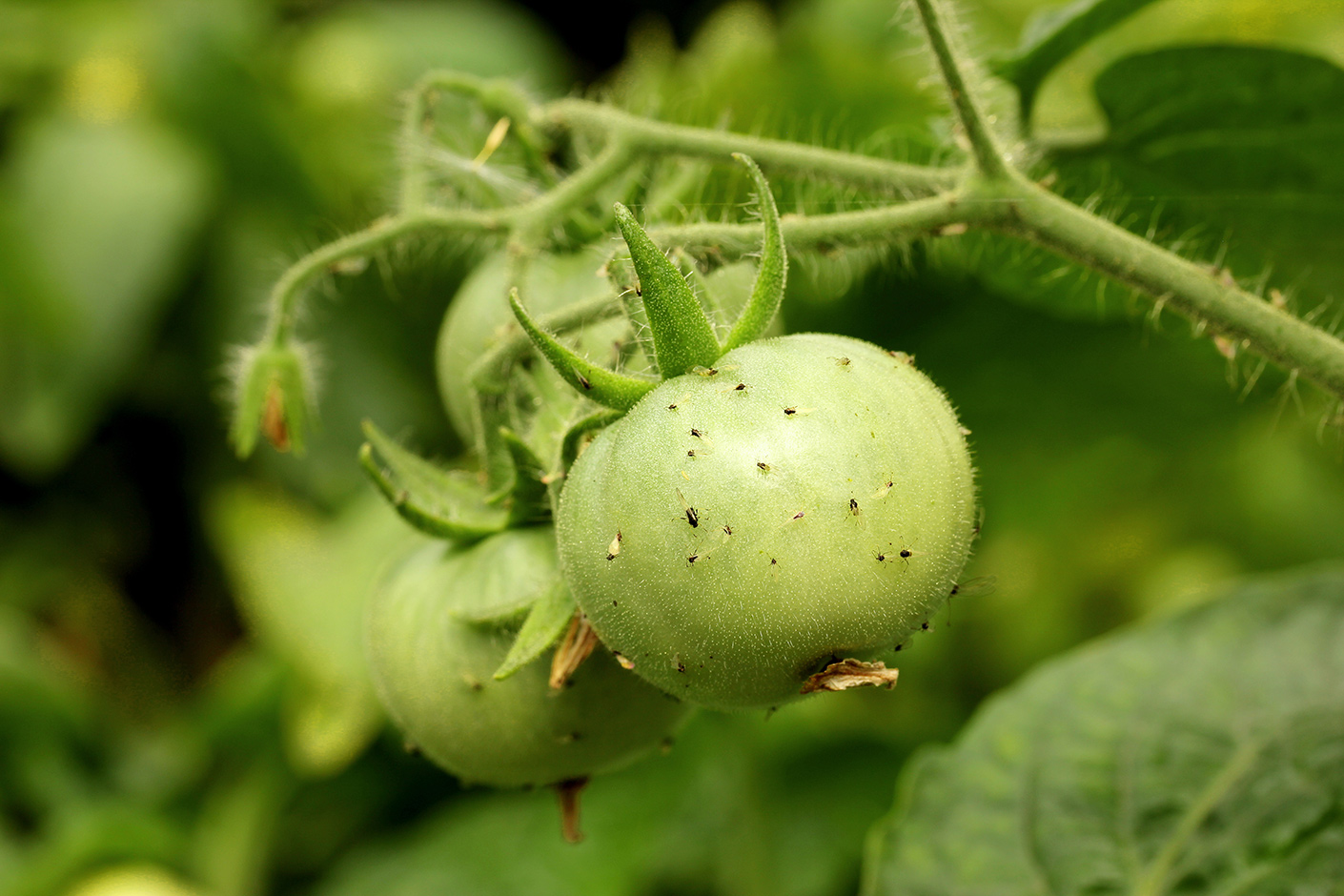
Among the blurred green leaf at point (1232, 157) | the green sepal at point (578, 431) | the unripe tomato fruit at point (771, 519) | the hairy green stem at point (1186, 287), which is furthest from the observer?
the blurred green leaf at point (1232, 157)

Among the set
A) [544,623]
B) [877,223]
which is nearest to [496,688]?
[544,623]

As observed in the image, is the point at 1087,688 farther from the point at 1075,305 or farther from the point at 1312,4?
the point at 1312,4

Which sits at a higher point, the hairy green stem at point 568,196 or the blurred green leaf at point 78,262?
the hairy green stem at point 568,196

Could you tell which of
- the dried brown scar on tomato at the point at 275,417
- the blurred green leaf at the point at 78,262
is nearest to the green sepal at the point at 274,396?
the dried brown scar on tomato at the point at 275,417

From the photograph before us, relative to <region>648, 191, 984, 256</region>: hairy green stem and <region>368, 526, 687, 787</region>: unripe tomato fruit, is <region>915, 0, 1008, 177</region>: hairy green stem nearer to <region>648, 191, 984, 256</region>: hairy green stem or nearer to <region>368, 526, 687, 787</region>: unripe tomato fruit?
<region>648, 191, 984, 256</region>: hairy green stem

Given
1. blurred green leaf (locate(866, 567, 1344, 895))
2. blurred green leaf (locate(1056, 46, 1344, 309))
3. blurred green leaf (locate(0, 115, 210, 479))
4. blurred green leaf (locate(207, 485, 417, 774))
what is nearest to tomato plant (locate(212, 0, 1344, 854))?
blurred green leaf (locate(1056, 46, 1344, 309))

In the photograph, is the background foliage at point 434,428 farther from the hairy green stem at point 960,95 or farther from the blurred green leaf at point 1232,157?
the hairy green stem at point 960,95

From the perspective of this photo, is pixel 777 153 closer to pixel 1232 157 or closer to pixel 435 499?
pixel 435 499

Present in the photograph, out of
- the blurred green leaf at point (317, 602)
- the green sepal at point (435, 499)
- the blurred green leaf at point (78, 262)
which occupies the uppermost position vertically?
the green sepal at point (435, 499)
